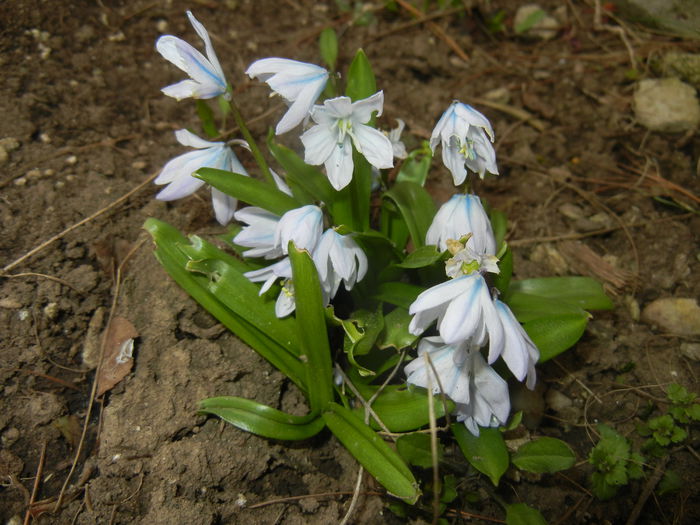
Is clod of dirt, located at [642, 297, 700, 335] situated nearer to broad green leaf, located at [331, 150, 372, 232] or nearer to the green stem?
broad green leaf, located at [331, 150, 372, 232]

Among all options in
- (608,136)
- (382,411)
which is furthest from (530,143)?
(382,411)

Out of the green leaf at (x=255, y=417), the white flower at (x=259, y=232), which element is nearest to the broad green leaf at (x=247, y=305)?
the white flower at (x=259, y=232)

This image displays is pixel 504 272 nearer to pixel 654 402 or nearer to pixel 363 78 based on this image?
pixel 363 78

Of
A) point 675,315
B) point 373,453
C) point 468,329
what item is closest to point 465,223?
point 468,329

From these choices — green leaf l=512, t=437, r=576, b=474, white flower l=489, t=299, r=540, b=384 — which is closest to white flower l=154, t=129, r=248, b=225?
white flower l=489, t=299, r=540, b=384

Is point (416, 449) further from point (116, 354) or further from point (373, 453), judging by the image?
point (116, 354)

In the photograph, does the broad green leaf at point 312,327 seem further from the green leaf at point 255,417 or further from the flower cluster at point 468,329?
the flower cluster at point 468,329
